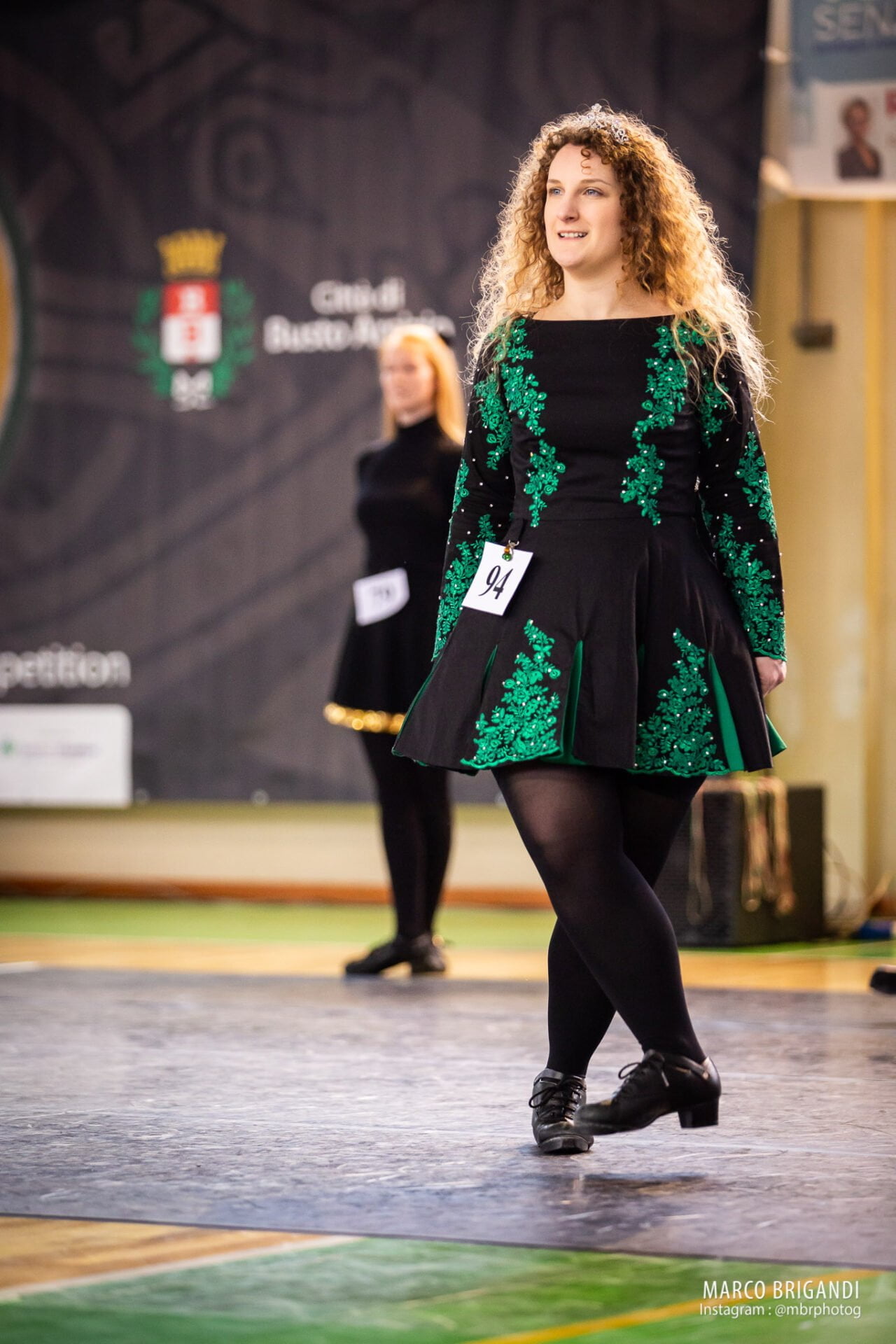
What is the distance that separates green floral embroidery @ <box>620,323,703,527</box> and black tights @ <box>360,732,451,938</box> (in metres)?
2.28

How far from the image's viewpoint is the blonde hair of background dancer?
180 inches

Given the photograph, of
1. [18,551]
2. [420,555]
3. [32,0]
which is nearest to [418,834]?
[420,555]

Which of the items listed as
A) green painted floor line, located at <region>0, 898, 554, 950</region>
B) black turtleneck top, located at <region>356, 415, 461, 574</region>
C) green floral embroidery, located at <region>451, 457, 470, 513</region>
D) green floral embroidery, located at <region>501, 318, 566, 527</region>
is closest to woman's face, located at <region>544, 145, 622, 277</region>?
green floral embroidery, located at <region>501, 318, 566, 527</region>

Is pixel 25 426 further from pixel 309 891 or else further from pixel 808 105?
pixel 808 105

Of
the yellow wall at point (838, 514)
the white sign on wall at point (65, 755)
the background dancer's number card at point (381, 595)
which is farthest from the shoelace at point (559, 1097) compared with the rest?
the white sign on wall at point (65, 755)

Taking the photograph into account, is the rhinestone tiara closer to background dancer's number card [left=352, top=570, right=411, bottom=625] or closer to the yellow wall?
background dancer's number card [left=352, top=570, right=411, bottom=625]

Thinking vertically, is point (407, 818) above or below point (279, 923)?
above

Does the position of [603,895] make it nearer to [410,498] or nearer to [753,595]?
[753,595]

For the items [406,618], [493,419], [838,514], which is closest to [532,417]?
[493,419]

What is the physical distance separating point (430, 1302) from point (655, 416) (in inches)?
41.6

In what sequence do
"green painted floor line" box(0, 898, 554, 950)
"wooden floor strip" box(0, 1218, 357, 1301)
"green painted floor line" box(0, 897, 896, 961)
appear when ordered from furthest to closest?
"green painted floor line" box(0, 898, 554, 950), "green painted floor line" box(0, 897, 896, 961), "wooden floor strip" box(0, 1218, 357, 1301)

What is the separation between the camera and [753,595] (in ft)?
7.77

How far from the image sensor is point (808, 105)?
5938 mm

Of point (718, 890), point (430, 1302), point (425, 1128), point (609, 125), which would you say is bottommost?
point (718, 890)
